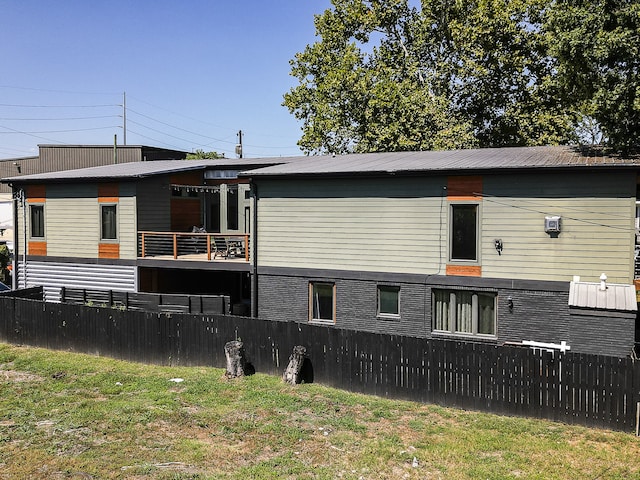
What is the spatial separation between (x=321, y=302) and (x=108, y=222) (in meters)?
9.29

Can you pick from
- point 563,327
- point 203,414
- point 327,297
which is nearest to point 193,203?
point 327,297

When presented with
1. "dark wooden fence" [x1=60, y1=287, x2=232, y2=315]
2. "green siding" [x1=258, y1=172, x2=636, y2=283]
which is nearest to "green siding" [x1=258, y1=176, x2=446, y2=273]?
"green siding" [x1=258, y1=172, x2=636, y2=283]

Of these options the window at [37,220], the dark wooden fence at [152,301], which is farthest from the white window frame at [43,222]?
the dark wooden fence at [152,301]

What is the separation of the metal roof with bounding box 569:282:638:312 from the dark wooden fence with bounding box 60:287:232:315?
35.3 feet

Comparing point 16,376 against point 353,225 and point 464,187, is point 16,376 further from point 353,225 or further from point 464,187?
point 464,187

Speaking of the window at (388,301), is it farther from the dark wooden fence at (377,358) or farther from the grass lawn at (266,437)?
the grass lawn at (266,437)

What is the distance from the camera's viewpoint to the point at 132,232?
810 inches

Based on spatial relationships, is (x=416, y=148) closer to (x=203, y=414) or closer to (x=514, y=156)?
(x=514, y=156)

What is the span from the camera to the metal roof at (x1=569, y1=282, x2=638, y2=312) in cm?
1255

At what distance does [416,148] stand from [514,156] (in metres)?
16.2

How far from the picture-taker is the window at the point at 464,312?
50.2 ft

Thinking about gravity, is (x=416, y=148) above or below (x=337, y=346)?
above

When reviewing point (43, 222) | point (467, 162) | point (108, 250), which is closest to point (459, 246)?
point (467, 162)

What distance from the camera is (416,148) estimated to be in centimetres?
3259
